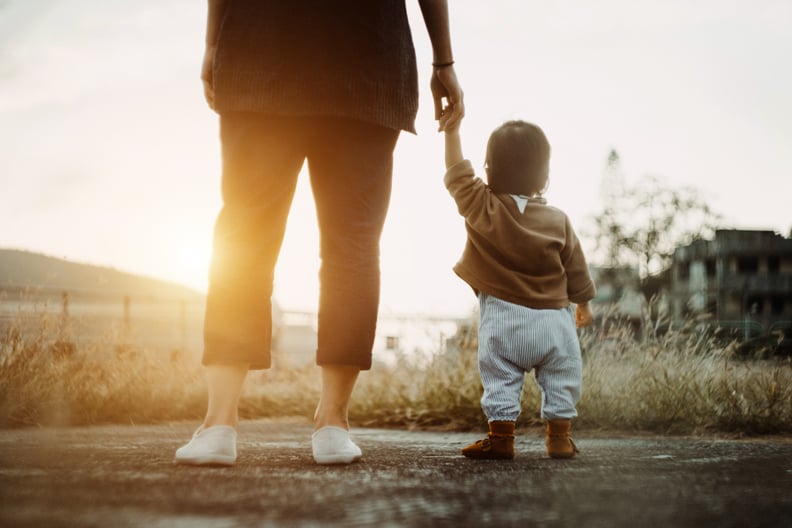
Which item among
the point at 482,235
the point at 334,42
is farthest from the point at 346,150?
the point at 482,235

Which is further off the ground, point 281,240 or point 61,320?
point 281,240

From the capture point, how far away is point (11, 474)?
188cm

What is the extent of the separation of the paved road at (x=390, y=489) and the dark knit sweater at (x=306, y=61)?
3.33ft

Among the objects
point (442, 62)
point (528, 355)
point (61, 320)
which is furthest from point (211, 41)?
point (61, 320)

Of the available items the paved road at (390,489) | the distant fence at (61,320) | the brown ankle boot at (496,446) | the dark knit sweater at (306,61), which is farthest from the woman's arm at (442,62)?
the distant fence at (61,320)

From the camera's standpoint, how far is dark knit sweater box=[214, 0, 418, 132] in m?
2.25

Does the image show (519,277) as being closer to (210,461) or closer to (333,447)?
(333,447)

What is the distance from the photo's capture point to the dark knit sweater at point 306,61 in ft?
7.38

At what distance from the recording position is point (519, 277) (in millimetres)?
2721

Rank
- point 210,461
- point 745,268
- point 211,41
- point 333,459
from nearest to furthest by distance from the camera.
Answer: point 210,461, point 333,459, point 211,41, point 745,268

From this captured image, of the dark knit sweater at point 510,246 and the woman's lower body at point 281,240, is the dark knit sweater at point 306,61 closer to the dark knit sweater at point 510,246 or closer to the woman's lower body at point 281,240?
the woman's lower body at point 281,240

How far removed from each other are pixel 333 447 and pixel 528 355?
805 millimetres

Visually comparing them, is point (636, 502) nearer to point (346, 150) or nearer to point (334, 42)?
point (346, 150)

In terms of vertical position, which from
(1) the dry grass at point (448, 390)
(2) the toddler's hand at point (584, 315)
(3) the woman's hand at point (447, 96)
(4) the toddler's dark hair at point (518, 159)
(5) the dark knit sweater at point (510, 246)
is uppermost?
(3) the woman's hand at point (447, 96)
